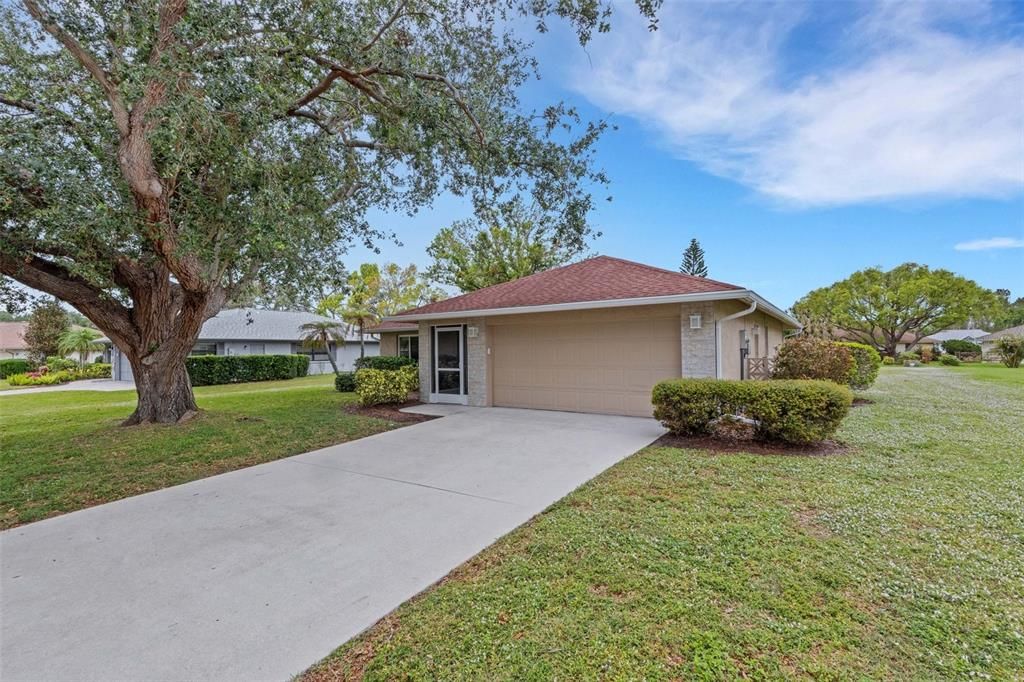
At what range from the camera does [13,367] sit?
25578 millimetres

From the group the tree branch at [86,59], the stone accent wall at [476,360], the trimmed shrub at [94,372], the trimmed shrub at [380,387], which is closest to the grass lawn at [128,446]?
the trimmed shrub at [380,387]

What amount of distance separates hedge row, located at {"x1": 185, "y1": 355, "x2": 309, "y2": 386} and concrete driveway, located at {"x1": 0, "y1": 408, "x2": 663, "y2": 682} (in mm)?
17150

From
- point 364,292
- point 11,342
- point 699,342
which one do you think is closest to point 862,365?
point 699,342

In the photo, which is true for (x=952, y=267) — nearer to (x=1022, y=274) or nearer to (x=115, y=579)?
(x=1022, y=274)

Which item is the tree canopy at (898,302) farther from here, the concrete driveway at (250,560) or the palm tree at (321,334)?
the concrete driveway at (250,560)

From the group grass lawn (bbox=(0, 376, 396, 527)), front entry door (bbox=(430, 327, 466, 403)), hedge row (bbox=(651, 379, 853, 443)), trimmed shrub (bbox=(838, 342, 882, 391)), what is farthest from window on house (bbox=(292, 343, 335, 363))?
trimmed shrub (bbox=(838, 342, 882, 391))

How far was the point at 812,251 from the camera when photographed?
22094 mm

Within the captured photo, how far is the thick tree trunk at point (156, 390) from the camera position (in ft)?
30.5

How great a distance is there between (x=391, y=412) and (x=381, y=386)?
1.12 meters

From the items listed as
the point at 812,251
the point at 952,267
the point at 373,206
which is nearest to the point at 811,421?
the point at 373,206

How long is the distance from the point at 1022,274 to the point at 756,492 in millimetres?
39769

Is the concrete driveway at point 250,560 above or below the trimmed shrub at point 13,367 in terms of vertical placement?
below

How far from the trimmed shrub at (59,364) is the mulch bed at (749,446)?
1280 inches

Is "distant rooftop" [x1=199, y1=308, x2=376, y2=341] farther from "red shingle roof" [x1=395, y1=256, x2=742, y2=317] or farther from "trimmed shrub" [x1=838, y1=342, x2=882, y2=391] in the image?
"trimmed shrub" [x1=838, y1=342, x2=882, y2=391]
